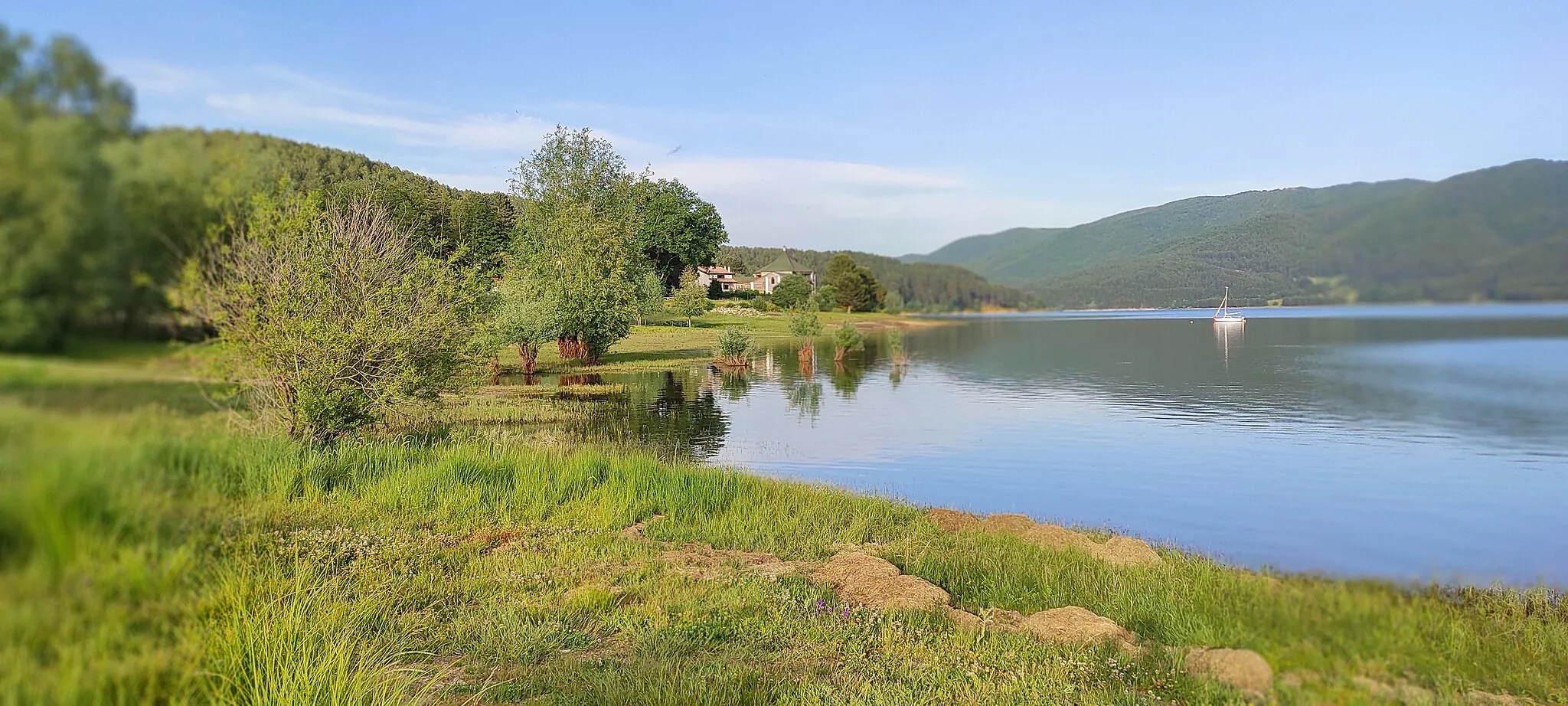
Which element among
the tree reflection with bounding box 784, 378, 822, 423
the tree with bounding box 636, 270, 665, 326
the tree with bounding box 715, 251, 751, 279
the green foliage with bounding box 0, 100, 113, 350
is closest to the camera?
the green foliage with bounding box 0, 100, 113, 350

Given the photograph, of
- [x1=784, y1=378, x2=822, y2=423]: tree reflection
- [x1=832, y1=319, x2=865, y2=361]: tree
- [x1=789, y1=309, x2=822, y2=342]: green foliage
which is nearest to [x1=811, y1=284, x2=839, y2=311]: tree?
[x1=832, y1=319, x2=865, y2=361]: tree

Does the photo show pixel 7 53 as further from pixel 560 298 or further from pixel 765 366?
pixel 765 366

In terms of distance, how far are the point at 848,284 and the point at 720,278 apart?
26418mm

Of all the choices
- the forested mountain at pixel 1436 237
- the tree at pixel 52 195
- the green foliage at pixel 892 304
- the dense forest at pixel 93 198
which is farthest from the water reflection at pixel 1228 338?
the green foliage at pixel 892 304

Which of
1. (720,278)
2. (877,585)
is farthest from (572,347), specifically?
(720,278)

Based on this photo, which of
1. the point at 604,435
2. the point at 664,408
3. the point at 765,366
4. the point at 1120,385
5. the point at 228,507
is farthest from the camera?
the point at 765,366

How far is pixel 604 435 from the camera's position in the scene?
2116cm

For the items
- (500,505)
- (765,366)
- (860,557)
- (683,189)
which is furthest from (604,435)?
(683,189)

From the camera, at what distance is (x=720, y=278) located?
150125 mm

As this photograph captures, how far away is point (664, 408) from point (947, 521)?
54.4 ft

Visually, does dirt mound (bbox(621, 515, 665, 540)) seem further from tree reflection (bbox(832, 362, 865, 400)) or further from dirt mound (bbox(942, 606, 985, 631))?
tree reflection (bbox(832, 362, 865, 400))

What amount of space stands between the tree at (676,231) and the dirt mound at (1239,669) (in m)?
83.6

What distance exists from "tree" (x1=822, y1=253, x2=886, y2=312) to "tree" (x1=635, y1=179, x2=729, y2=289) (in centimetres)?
3927

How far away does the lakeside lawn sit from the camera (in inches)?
78.8
